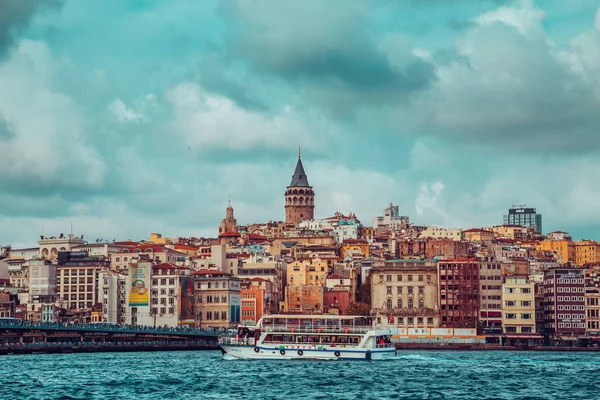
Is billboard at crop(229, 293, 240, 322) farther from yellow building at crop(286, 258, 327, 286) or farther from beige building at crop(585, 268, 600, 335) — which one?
beige building at crop(585, 268, 600, 335)

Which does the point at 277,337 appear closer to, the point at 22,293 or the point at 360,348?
the point at 360,348

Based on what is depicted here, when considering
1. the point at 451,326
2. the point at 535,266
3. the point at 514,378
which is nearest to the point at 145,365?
the point at 514,378

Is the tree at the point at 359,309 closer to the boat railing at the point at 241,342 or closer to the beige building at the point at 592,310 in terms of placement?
the beige building at the point at 592,310

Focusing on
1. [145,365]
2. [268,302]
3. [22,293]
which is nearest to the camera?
[145,365]

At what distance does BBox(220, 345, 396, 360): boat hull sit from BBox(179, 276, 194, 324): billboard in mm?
57221

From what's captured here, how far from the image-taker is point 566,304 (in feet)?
479

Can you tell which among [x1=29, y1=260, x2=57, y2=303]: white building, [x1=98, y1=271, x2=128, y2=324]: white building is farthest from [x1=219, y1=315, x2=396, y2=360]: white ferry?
[x1=29, y1=260, x2=57, y2=303]: white building

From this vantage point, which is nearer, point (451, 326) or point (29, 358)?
point (29, 358)

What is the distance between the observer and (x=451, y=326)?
147 meters

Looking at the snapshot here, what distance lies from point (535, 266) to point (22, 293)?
77.6 metres

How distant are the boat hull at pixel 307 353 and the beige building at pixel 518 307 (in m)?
51.5

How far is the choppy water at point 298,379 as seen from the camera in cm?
6594

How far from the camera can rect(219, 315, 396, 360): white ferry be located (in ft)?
314

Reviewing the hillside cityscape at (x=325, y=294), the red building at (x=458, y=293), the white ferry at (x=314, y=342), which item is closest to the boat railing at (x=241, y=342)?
the white ferry at (x=314, y=342)
